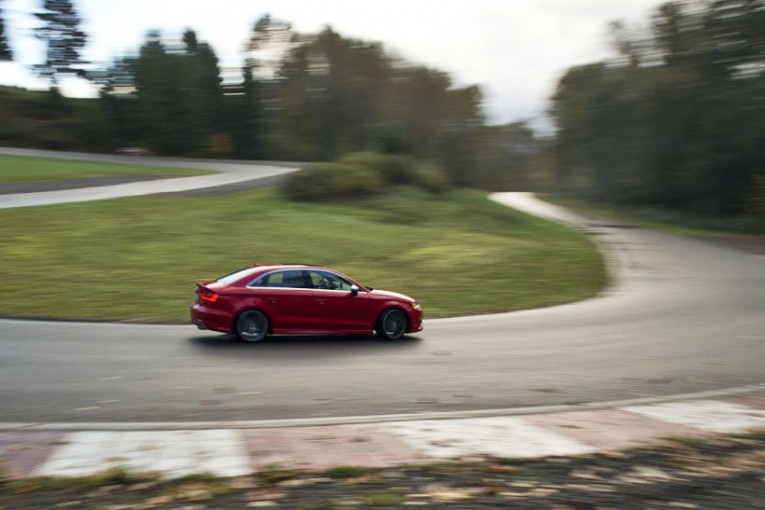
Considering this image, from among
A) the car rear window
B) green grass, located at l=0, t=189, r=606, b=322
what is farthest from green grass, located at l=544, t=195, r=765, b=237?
the car rear window

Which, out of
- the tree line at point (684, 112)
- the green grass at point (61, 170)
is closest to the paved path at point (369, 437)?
the tree line at point (684, 112)

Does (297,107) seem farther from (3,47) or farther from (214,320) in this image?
(214,320)

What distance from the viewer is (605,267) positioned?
27078 mm

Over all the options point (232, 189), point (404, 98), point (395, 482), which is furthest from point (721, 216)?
point (395, 482)

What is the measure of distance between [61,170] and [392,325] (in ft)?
126

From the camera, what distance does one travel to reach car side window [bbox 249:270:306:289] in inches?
546

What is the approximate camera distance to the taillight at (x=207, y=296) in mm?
13406

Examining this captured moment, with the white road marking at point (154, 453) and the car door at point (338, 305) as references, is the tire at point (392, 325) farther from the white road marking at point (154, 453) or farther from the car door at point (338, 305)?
the white road marking at point (154, 453)

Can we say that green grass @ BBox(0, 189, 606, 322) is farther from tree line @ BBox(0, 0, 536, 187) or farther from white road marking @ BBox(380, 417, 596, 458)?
tree line @ BBox(0, 0, 536, 187)

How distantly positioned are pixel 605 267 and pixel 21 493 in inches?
935

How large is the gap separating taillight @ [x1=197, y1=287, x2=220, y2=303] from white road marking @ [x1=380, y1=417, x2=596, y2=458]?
6.00m

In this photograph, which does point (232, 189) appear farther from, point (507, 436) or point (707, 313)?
point (507, 436)

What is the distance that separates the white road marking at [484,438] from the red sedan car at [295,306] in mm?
5851

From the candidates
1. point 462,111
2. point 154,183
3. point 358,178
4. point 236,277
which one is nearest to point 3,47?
point 462,111
